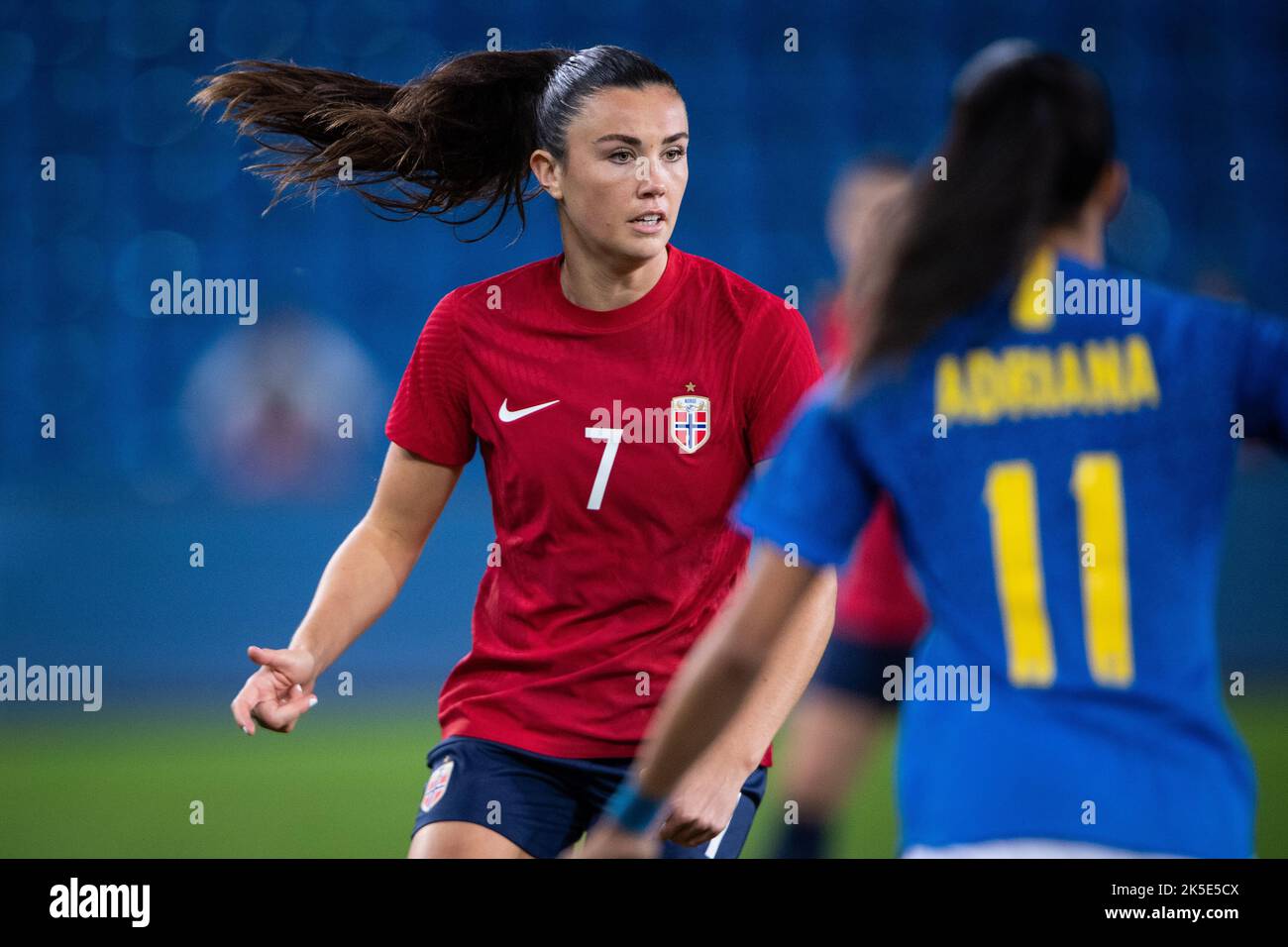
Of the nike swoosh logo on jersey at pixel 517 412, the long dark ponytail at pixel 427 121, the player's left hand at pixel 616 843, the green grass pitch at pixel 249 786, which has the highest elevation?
the long dark ponytail at pixel 427 121

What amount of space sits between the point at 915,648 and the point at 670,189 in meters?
1.97

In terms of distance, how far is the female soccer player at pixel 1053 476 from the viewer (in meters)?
1.73

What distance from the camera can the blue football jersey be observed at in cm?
173

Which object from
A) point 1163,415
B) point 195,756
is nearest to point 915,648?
point 1163,415

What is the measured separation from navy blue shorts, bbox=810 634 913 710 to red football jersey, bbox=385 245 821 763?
56.2 inches

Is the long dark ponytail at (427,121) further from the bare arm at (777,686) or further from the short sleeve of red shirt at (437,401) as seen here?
the bare arm at (777,686)

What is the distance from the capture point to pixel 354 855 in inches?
215

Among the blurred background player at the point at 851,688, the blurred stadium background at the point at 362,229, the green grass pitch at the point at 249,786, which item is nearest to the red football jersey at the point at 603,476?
the blurred background player at the point at 851,688

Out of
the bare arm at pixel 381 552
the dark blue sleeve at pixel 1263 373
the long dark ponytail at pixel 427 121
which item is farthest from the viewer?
the long dark ponytail at pixel 427 121

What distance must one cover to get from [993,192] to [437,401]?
1.67 meters

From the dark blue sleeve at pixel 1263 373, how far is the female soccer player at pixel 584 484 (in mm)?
1256

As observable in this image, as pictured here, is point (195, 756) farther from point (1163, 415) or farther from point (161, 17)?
point (1163, 415)

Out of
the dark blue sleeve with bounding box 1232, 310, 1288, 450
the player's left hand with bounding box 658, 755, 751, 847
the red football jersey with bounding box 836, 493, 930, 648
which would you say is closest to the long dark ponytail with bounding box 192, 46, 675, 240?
the player's left hand with bounding box 658, 755, 751, 847

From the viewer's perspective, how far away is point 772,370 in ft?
10.1
